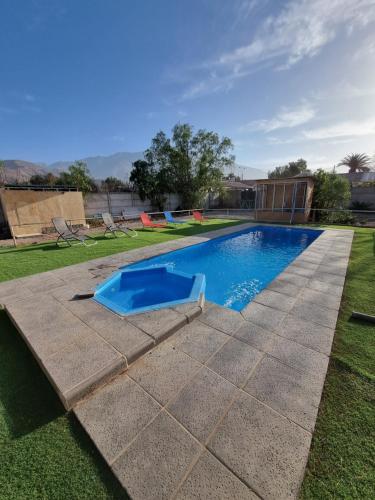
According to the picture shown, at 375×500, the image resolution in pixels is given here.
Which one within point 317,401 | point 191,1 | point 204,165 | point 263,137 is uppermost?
point 191,1

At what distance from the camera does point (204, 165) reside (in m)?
16.6

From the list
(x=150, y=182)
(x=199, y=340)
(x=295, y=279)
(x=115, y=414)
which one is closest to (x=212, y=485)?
(x=115, y=414)

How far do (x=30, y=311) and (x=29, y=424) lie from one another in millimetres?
1722

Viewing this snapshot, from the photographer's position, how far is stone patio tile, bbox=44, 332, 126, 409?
→ 1.65 m

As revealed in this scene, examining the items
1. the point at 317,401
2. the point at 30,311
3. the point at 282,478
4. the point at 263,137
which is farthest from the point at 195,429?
the point at 263,137

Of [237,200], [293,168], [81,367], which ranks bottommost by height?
[81,367]

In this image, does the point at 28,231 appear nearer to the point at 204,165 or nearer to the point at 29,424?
the point at 29,424

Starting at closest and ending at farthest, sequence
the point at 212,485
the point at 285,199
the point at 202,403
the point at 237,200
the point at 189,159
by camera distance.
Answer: the point at 212,485
the point at 202,403
the point at 285,199
the point at 189,159
the point at 237,200

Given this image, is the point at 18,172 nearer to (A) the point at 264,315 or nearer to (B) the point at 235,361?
(A) the point at 264,315

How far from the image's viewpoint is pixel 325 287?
12.0 feet

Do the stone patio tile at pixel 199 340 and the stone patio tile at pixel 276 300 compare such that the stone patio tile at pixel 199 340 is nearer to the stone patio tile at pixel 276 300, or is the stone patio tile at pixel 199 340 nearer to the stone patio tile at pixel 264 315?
the stone patio tile at pixel 264 315

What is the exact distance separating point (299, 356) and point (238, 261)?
4423mm

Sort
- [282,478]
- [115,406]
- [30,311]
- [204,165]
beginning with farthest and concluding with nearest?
1. [204,165]
2. [30,311]
3. [115,406]
4. [282,478]

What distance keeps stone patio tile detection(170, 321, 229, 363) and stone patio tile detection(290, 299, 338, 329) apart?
122 cm
